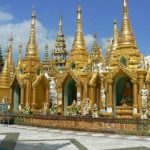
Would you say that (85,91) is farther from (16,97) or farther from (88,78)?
(16,97)

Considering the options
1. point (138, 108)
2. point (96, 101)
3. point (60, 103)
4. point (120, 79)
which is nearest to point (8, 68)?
→ point (60, 103)

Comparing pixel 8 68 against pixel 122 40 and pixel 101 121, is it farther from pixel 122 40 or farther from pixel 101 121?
pixel 101 121

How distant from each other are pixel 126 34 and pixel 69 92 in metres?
7.02

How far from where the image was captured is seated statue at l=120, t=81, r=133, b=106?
20652mm

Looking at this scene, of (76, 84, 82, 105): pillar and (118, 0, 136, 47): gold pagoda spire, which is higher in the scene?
(118, 0, 136, 47): gold pagoda spire

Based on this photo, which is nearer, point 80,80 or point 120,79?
point 120,79

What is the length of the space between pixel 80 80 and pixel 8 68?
52.4 feet

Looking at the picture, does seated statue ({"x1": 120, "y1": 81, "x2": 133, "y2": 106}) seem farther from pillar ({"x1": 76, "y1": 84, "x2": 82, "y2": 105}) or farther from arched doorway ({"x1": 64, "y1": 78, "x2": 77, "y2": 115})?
arched doorway ({"x1": 64, "y1": 78, "x2": 77, "y2": 115})

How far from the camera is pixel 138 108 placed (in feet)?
63.0

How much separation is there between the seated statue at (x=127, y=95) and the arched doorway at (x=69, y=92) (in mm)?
4934

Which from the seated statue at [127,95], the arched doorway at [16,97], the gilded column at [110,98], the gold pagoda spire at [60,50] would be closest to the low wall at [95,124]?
the gilded column at [110,98]

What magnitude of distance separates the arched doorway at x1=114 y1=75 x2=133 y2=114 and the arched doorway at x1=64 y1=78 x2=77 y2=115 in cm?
439

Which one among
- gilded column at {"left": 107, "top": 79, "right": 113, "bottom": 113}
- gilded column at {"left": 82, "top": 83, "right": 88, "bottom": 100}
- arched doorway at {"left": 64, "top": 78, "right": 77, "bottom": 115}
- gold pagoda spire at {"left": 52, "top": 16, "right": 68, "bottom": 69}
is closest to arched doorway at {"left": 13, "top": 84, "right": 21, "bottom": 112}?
arched doorway at {"left": 64, "top": 78, "right": 77, "bottom": 115}

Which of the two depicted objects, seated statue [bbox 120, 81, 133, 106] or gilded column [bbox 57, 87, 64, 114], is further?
gilded column [bbox 57, 87, 64, 114]
